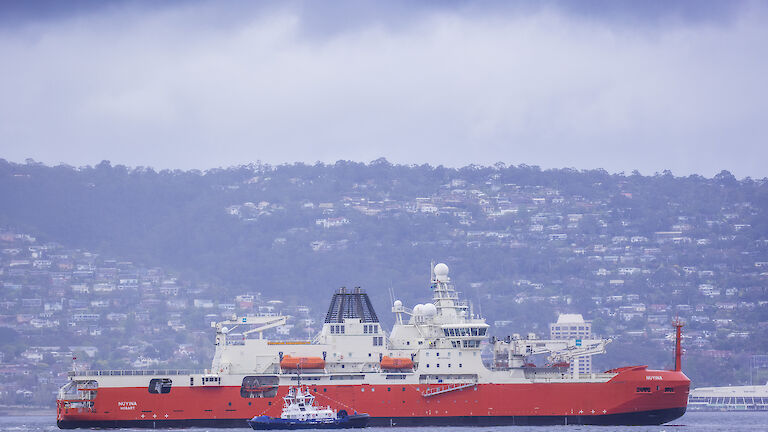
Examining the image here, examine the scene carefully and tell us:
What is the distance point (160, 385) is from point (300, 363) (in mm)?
7396

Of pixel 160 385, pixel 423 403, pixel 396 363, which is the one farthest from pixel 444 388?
pixel 160 385

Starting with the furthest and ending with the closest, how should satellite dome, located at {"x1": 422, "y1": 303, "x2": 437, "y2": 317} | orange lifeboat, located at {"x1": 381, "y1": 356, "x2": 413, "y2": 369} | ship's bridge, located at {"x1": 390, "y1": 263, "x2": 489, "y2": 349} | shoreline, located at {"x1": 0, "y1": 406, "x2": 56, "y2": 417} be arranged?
shoreline, located at {"x1": 0, "y1": 406, "x2": 56, "y2": 417}
satellite dome, located at {"x1": 422, "y1": 303, "x2": 437, "y2": 317}
ship's bridge, located at {"x1": 390, "y1": 263, "x2": 489, "y2": 349}
orange lifeboat, located at {"x1": 381, "y1": 356, "x2": 413, "y2": 369}

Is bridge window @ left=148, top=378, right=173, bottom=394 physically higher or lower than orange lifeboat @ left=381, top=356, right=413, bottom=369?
lower

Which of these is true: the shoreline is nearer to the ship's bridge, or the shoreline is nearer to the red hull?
the red hull

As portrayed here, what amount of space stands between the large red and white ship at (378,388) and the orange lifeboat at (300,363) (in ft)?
0.17

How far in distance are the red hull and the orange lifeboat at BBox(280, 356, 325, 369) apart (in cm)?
114

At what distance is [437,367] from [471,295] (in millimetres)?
102685

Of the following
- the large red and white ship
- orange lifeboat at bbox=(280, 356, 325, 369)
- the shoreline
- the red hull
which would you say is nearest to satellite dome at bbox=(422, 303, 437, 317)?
the large red and white ship

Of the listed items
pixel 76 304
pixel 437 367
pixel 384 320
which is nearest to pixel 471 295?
pixel 384 320

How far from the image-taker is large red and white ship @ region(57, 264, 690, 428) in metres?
77.2

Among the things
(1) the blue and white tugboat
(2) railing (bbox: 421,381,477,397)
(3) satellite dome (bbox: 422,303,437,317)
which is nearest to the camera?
(1) the blue and white tugboat

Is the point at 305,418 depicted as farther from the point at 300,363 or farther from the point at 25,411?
the point at 25,411

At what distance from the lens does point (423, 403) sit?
7744 centimetres

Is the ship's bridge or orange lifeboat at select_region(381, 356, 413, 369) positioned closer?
orange lifeboat at select_region(381, 356, 413, 369)
